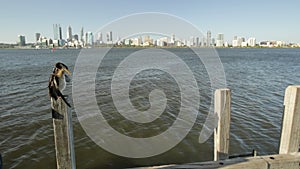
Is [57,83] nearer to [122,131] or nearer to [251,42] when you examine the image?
[122,131]

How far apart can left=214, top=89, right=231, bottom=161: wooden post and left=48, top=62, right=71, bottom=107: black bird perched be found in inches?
87.2

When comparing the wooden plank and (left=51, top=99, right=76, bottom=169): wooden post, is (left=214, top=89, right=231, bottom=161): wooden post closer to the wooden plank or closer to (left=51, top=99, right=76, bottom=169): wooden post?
the wooden plank

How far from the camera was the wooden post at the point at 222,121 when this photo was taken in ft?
10.6

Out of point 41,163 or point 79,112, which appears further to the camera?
point 79,112

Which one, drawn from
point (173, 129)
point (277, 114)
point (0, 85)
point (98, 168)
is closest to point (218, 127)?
point (98, 168)

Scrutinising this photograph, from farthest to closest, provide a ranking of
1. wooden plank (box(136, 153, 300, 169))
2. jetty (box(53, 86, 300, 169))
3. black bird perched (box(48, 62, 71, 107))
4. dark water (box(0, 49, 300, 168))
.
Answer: dark water (box(0, 49, 300, 168)) < wooden plank (box(136, 153, 300, 169)) < jetty (box(53, 86, 300, 169)) < black bird perched (box(48, 62, 71, 107))

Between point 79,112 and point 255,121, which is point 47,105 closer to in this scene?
point 79,112

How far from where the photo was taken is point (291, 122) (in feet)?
10.6

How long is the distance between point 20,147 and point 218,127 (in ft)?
17.6

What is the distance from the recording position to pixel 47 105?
937 centimetres

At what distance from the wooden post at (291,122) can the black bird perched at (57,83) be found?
3205mm

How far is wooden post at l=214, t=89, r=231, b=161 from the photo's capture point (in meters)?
3.23

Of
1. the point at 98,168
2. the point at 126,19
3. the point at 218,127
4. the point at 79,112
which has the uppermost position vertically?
the point at 126,19

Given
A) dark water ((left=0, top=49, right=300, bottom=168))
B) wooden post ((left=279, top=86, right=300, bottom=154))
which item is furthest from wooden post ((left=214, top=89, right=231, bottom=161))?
dark water ((left=0, top=49, right=300, bottom=168))
